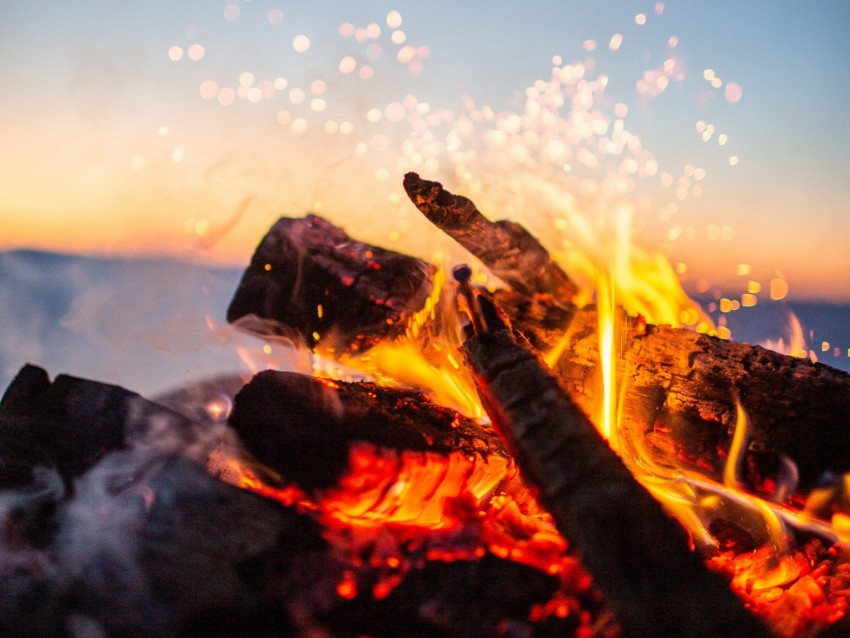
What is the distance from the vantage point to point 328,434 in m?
2.50

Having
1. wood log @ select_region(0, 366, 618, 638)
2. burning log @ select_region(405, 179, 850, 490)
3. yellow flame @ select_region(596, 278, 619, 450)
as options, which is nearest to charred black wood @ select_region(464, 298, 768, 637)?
wood log @ select_region(0, 366, 618, 638)

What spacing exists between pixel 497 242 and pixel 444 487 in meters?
2.15

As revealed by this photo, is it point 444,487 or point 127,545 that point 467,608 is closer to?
point 444,487

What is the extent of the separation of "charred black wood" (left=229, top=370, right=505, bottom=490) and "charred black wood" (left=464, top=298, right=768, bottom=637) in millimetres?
587

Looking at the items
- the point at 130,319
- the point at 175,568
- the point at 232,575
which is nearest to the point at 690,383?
the point at 232,575

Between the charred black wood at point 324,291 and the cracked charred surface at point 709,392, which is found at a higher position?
the cracked charred surface at point 709,392

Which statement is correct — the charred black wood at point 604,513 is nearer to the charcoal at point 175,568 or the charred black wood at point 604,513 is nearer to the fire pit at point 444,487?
the fire pit at point 444,487

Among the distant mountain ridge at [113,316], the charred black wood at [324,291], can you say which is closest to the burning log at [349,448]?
the charred black wood at [324,291]

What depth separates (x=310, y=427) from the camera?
8.21ft

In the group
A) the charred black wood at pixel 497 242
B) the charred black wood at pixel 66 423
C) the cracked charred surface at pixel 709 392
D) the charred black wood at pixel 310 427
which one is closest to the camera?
the charred black wood at pixel 310 427

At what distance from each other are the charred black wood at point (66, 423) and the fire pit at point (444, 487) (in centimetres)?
1

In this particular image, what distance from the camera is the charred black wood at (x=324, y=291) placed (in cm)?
411

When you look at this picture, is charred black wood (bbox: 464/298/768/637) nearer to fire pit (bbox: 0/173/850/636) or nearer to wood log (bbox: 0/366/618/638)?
fire pit (bbox: 0/173/850/636)

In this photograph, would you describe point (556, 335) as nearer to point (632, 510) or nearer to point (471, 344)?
point (471, 344)
